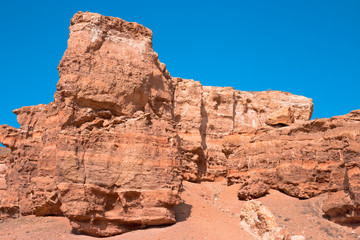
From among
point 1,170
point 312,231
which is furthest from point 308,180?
point 1,170

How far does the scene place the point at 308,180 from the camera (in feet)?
74.1

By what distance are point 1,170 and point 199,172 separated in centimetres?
1600

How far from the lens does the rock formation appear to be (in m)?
17.0

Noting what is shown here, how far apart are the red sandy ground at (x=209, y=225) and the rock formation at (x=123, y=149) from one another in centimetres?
63

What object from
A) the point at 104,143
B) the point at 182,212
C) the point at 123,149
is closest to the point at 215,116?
the point at 182,212

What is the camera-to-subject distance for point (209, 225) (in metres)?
18.0

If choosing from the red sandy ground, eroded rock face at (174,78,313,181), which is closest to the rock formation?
the red sandy ground

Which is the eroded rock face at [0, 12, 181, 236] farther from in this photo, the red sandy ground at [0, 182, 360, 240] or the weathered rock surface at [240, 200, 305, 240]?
the weathered rock surface at [240, 200, 305, 240]

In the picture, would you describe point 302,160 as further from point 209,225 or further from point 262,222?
point 209,225

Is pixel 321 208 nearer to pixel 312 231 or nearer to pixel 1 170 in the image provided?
pixel 312 231

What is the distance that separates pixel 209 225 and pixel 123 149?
5082 millimetres

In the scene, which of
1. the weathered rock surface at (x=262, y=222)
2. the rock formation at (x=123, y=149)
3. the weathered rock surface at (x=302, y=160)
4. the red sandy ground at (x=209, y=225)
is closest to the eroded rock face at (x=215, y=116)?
the rock formation at (x=123, y=149)

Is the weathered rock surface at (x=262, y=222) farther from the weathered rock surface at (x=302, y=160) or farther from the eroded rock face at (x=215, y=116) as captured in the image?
the eroded rock face at (x=215, y=116)

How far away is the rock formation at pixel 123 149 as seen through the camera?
1703 cm
